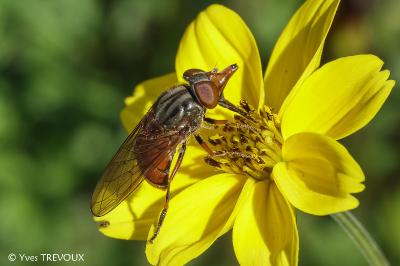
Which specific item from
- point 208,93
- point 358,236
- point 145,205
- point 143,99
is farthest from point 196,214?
point 143,99

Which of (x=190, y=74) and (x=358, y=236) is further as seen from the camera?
(x=190, y=74)

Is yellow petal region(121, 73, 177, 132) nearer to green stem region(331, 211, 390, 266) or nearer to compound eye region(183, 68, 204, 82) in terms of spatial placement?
compound eye region(183, 68, 204, 82)

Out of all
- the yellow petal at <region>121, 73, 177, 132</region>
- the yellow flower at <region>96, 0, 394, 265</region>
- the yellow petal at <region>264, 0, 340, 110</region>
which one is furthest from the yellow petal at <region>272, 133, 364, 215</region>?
the yellow petal at <region>121, 73, 177, 132</region>

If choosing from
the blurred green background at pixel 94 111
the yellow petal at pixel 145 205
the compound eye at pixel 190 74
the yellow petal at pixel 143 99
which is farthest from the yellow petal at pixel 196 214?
the blurred green background at pixel 94 111

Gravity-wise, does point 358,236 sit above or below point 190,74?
below

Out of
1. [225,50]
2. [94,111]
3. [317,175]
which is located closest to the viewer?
[317,175]

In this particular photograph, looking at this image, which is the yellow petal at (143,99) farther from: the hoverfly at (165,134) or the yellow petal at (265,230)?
the yellow petal at (265,230)

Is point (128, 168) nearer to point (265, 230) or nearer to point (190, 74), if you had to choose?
point (190, 74)

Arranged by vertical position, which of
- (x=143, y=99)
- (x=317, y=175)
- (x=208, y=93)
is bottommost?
(x=317, y=175)
